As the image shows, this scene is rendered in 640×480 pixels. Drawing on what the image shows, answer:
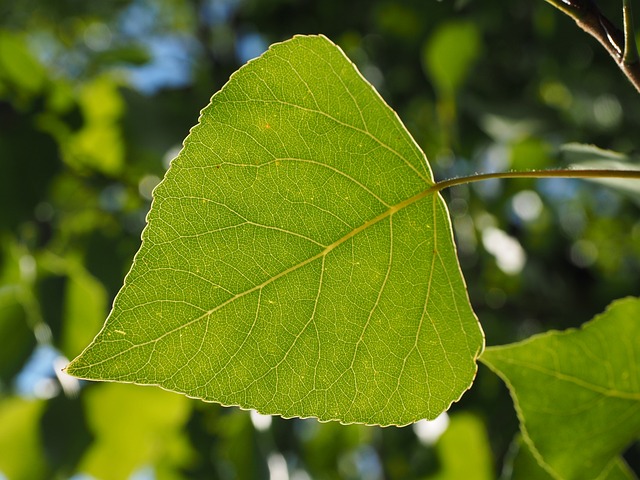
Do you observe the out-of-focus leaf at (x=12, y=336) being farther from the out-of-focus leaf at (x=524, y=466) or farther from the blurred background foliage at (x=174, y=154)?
the out-of-focus leaf at (x=524, y=466)

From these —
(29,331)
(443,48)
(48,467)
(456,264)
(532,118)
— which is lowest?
(48,467)

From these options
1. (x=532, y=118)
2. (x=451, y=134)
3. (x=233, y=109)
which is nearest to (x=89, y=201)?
(x=451, y=134)

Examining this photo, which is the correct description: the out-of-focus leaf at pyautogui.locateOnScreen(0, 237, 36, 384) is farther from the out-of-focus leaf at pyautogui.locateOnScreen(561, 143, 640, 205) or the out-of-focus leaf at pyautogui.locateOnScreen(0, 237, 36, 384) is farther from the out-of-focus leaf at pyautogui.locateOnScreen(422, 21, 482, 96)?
the out-of-focus leaf at pyautogui.locateOnScreen(561, 143, 640, 205)

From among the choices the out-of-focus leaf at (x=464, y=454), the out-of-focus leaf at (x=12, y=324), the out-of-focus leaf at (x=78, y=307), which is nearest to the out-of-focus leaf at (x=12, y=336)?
the out-of-focus leaf at (x=12, y=324)

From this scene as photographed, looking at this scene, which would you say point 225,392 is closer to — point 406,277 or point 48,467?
point 406,277

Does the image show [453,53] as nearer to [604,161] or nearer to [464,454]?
[464,454]

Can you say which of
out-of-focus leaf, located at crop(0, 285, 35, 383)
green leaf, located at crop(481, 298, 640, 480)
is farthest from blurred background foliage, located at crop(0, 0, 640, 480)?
green leaf, located at crop(481, 298, 640, 480)
